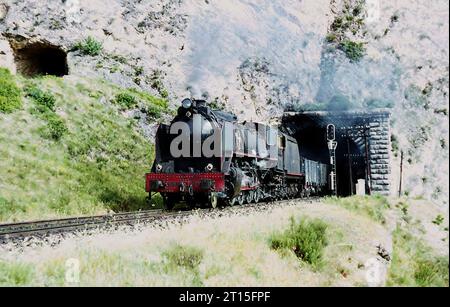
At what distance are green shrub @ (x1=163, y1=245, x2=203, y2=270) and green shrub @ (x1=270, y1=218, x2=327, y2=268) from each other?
2.16 m

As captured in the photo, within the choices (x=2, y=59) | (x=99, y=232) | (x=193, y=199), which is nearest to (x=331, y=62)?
(x=2, y=59)

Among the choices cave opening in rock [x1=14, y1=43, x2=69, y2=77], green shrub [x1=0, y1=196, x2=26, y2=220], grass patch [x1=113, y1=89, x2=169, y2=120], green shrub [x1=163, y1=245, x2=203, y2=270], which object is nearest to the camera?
green shrub [x1=163, y1=245, x2=203, y2=270]

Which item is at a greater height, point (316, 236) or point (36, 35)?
point (36, 35)

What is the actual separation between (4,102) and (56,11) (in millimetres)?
11713

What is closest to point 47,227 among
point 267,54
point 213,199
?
point 213,199

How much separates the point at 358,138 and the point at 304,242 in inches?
823

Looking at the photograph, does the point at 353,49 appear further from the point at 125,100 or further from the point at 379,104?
the point at 125,100

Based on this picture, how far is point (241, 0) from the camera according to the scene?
1369 inches

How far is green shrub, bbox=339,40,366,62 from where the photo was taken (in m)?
39.7

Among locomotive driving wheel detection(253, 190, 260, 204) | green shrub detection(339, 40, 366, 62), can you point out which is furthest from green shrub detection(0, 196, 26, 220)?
green shrub detection(339, 40, 366, 62)

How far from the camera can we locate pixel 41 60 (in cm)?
2914

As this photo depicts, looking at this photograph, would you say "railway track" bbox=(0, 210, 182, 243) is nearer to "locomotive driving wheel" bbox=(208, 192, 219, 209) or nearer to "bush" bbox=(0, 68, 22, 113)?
"locomotive driving wheel" bbox=(208, 192, 219, 209)
